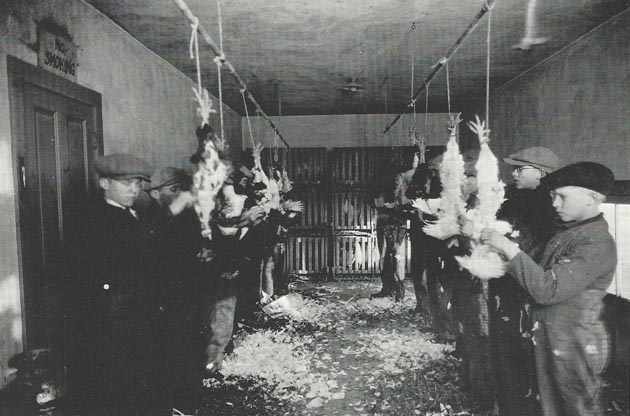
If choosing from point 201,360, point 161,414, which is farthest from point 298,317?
point 161,414

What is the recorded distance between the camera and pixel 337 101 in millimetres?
8445

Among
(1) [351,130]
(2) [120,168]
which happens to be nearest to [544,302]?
(2) [120,168]

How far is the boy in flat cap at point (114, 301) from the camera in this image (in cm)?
277

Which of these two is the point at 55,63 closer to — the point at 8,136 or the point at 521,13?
the point at 8,136

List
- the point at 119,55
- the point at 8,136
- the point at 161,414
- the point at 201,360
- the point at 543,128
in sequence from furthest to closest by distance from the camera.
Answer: the point at 543,128, the point at 119,55, the point at 201,360, the point at 161,414, the point at 8,136

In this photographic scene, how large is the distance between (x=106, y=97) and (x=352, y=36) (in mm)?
2559

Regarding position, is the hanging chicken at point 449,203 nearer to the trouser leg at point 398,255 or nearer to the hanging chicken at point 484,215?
the hanging chicken at point 484,215

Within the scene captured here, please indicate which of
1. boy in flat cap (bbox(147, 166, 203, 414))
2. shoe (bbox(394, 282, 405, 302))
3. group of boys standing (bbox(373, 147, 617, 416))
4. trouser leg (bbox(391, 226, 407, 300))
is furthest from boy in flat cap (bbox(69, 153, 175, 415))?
shoe (bbox(394, 282, 405, 302))

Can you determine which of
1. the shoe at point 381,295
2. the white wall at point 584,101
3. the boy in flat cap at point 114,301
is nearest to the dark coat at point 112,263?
the boy in flat cap at point 114,301

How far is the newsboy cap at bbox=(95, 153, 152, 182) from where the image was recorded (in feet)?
9.61

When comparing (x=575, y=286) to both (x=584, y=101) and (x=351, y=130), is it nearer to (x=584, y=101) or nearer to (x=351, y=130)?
(x=584, y=101)

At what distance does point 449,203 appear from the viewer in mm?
3254

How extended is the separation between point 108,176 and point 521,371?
3.23 meters

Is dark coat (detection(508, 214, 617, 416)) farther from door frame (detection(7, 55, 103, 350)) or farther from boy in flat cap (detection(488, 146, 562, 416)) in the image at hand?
door frame (detection(7, 55, 103, 350))
